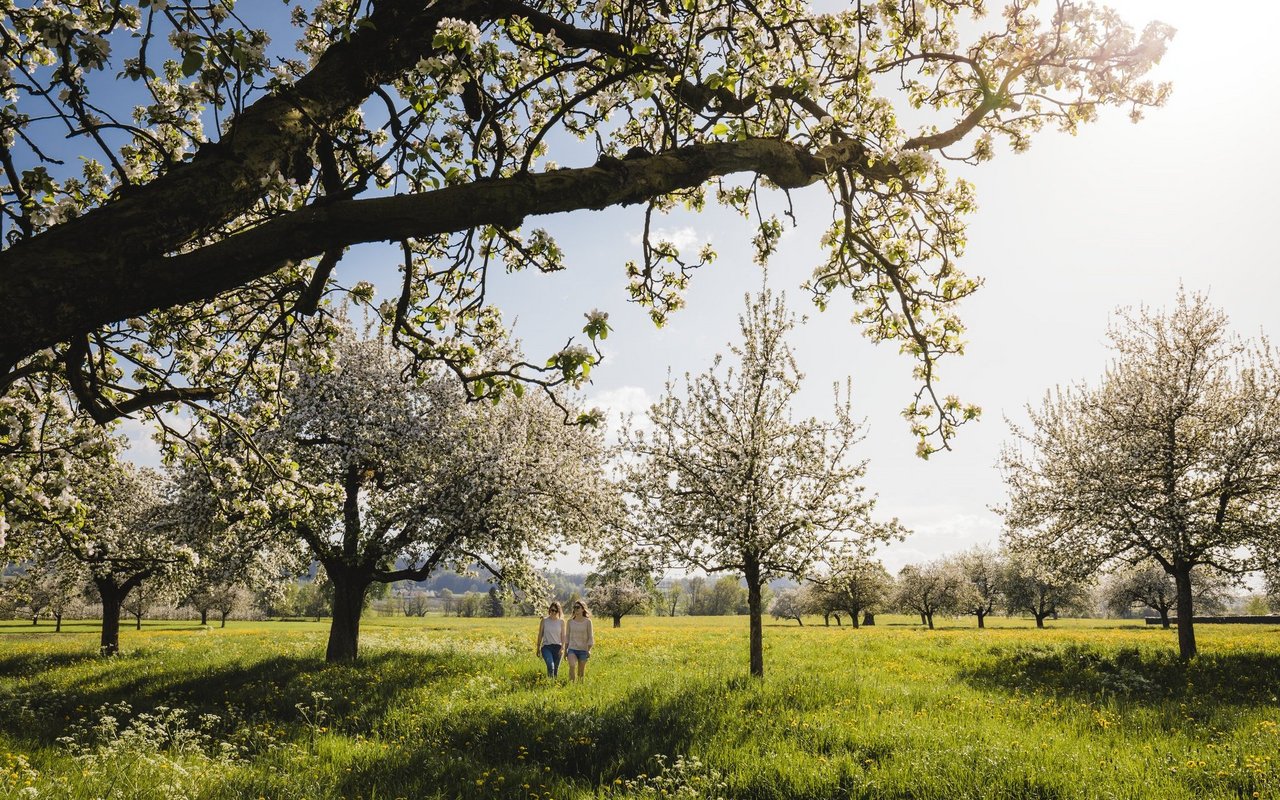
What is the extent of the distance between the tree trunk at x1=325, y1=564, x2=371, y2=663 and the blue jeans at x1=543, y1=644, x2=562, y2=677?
7681 millimetres

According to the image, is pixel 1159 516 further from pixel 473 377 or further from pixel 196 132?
pixel 196 132

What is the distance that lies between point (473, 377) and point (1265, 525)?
24138 millimetres

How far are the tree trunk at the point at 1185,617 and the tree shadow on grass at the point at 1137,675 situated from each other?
347mm

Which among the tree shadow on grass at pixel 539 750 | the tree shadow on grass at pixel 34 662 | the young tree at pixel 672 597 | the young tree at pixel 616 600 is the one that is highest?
the tree shadow on grass at pixel 539 750

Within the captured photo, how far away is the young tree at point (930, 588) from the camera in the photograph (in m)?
78.2

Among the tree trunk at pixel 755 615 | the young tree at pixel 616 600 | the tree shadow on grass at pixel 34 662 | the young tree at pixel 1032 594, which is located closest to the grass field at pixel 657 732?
the tree trunk at pixel 755 615

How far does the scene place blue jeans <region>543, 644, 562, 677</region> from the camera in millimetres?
15156

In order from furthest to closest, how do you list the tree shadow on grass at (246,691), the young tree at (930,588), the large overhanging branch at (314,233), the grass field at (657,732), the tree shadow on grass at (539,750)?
the young tree at (930,588), the tree shadow on grass at (246,691), the tree shadow on grass at (539,750), the grass field at (657,732), the large overhanging branch at (314,233)

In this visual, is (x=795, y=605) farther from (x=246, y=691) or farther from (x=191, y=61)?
(x=191, y=61)

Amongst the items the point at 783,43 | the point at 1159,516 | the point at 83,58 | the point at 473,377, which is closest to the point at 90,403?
the point at 83,58

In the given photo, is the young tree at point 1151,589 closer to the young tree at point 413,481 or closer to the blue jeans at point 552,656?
the young tree at point 413,481

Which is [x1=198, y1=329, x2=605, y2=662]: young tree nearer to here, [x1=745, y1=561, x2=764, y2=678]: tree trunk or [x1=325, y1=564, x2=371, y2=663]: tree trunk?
[x1=325, y1=564, x2=371, y2=663]: tree trunk

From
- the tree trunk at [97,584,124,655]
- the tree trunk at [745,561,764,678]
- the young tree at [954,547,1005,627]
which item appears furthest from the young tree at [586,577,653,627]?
the tree trunk at [745,561,764,678]

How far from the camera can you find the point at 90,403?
17.2ft
